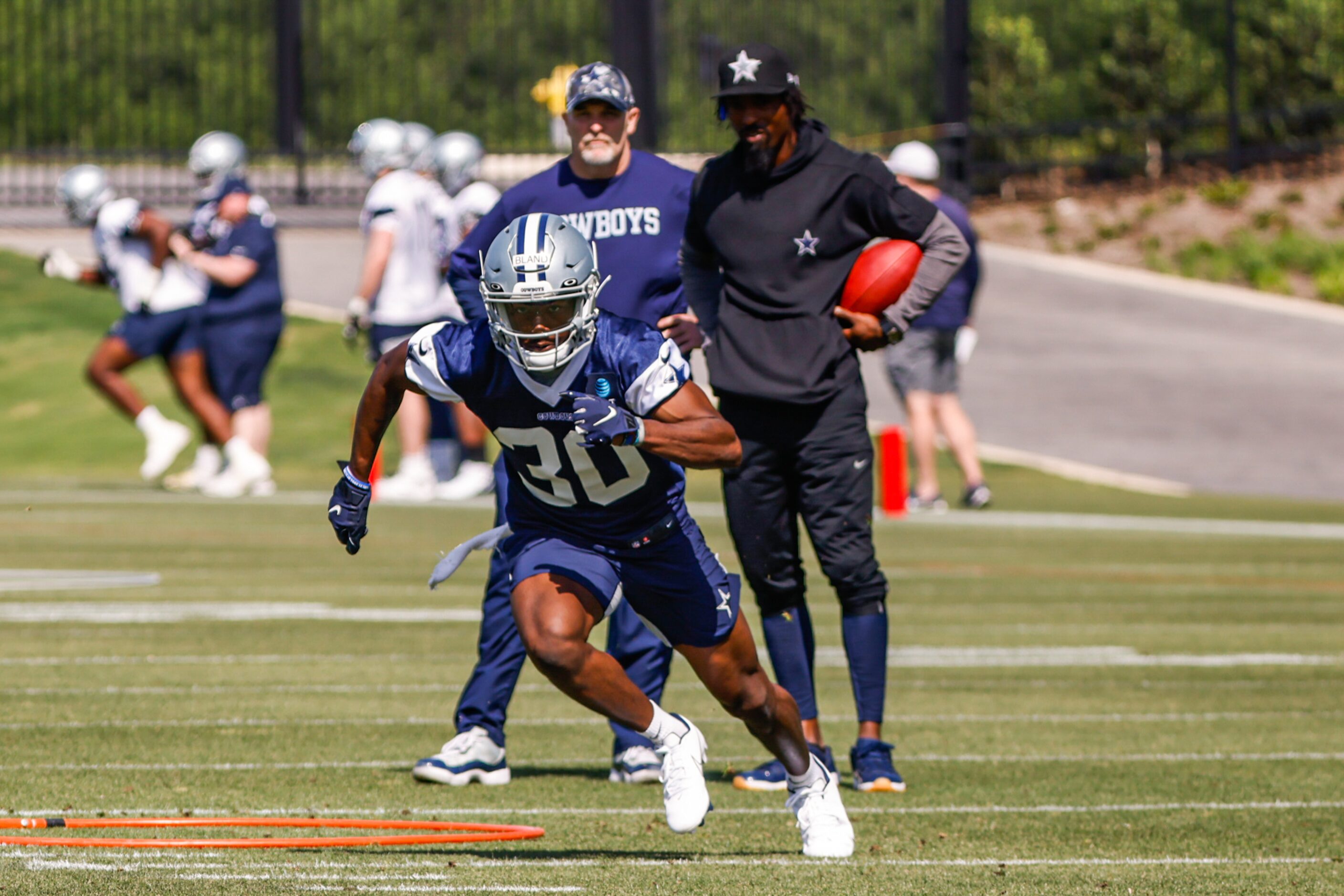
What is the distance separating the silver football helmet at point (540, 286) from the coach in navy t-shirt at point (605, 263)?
128cm

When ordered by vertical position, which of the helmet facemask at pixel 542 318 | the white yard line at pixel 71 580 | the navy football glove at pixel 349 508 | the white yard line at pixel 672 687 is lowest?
the white yard line at pixel 71 580

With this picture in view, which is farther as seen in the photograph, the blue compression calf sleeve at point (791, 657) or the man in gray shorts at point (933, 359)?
the man in gray shorts at point (933, 359)

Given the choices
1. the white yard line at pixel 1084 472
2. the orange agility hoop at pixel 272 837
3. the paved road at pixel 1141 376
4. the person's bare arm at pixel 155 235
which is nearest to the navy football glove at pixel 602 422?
the orange agility hoop at pixel 272 837

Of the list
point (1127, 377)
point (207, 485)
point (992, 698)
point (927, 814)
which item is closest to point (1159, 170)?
point (1127, 377)

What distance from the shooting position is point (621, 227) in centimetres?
666

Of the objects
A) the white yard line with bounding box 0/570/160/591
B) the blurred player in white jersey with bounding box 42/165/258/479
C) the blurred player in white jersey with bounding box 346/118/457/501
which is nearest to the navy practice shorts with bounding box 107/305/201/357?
the blurred player in white jersey with bounding box 42/165/258/479

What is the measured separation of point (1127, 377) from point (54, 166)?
1341cm

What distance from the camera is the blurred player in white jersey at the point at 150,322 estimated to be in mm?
14773

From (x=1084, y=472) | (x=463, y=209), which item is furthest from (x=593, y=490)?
(x=1084, y=472)

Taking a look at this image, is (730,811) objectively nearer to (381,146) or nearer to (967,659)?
(967,659)

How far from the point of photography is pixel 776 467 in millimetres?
6598

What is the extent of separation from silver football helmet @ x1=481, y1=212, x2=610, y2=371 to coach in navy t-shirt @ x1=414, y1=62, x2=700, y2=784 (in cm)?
128

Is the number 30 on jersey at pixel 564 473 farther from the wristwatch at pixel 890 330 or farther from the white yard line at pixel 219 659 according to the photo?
the white yard line at pixel 219 659

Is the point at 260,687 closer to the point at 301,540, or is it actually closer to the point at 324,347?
the point at 301,540
